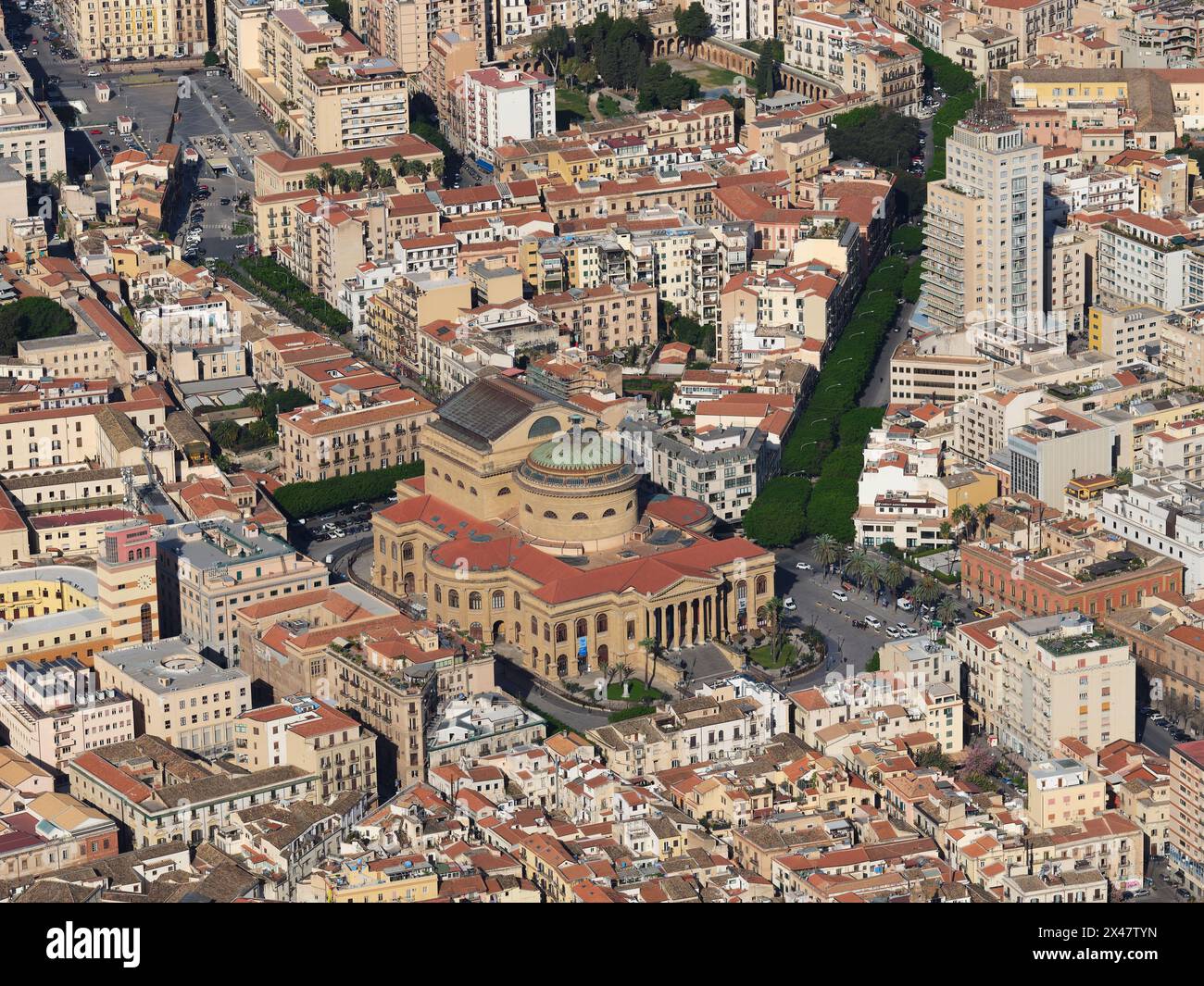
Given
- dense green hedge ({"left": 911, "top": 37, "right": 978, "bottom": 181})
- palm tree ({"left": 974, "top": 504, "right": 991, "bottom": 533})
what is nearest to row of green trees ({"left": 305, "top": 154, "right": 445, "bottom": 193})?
dense green hedge ({"left": 911, "top": 37, "right": 978, "bottom": 181})

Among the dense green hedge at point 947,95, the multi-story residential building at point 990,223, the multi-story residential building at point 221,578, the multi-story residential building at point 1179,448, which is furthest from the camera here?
the dense green hedge at point 947,95

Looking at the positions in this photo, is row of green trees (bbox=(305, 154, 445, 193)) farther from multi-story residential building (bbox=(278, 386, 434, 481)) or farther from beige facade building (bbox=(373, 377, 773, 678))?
beige facade building (bbox=(373, 377, 773, 678))

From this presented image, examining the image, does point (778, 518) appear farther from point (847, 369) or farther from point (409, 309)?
point (409, 309)

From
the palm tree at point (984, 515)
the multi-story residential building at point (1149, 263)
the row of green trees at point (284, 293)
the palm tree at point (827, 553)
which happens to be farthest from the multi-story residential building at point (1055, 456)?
the row of green trees at point (284, 293)

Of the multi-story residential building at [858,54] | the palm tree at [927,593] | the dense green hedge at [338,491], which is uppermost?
the multi-story residential building at [858,54]

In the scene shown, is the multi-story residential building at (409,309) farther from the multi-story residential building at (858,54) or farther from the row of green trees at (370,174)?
the multi-story residential building at (858,54)

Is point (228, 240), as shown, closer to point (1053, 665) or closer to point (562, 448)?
point (562, 448)
